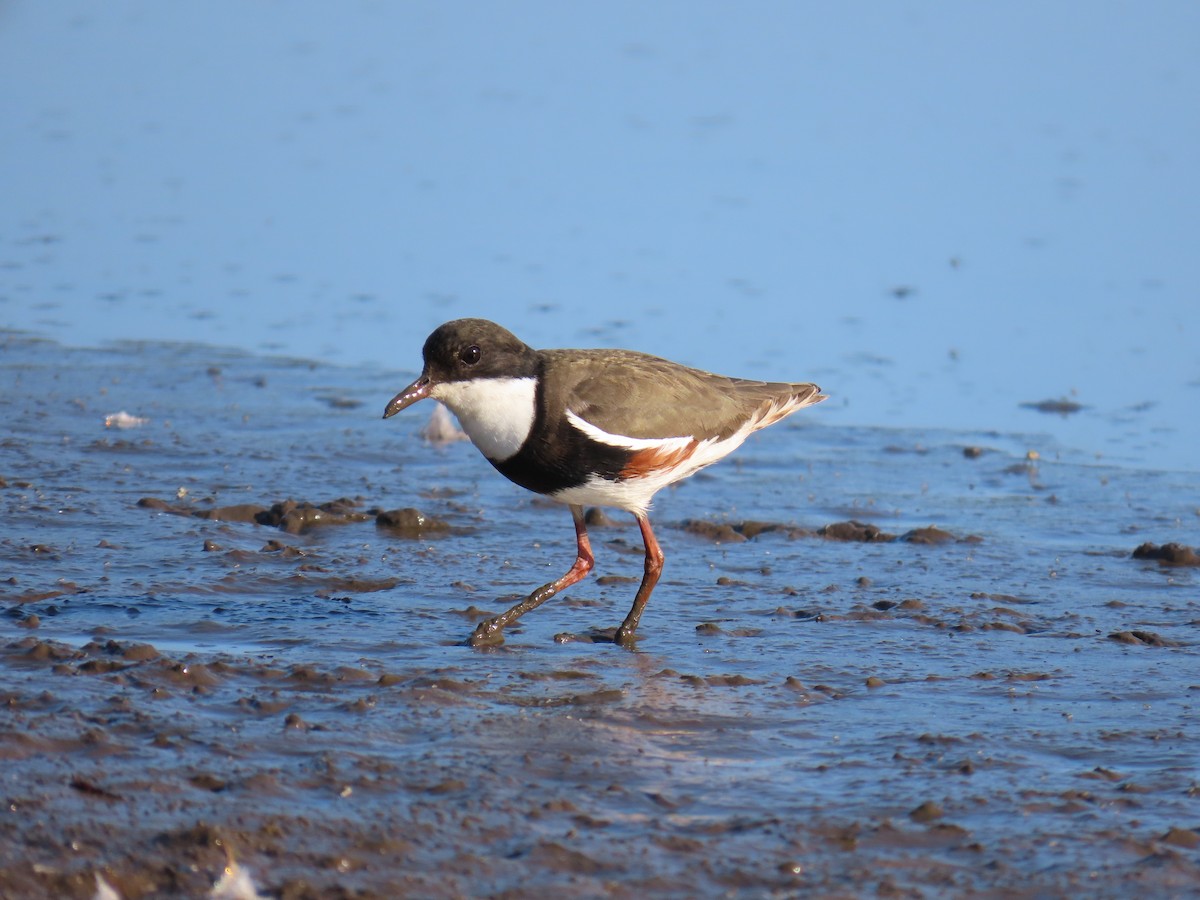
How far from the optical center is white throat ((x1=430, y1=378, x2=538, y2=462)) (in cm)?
623

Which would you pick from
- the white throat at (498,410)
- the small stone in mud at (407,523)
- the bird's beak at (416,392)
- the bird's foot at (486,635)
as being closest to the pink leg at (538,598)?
the bird's foot at (486,635)

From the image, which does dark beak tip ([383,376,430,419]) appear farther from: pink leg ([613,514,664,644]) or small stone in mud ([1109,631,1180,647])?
small stone in mud ([1109,631,1180,647])

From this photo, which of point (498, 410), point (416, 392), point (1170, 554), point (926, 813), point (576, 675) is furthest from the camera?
point (1170, 554)

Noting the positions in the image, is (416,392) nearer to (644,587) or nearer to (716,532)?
(644,587)

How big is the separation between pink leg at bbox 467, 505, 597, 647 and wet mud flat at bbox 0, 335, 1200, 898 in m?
0.09

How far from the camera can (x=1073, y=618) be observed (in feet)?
22.9

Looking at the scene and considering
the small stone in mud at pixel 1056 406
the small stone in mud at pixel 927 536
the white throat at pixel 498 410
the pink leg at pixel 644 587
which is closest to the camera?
the white throat at pixel 498 410

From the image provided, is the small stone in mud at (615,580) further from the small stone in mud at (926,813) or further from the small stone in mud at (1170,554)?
the small stone in mud at (926,813)

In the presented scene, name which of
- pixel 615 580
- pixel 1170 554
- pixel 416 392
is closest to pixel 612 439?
pixel 416 392

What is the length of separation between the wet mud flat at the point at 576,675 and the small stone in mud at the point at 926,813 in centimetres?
1

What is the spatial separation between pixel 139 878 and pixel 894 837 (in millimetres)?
1989

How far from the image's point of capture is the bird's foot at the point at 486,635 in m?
6.23

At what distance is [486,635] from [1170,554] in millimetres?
3605

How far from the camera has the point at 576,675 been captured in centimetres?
595
